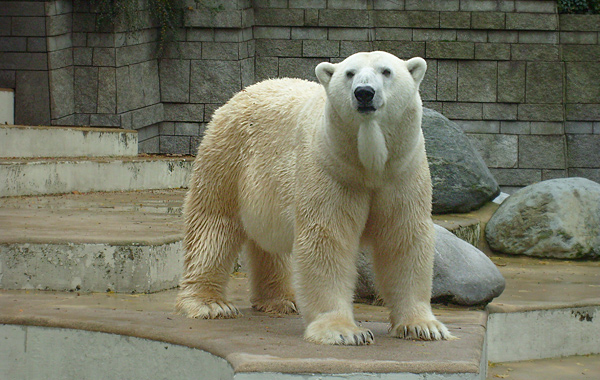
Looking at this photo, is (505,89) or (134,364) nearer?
(134,364)

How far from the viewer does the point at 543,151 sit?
10.4 metres

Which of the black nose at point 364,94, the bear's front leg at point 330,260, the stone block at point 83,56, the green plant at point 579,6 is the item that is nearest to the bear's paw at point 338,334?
the bear's front leg at point 330,260

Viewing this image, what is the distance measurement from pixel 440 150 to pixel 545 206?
0.99 metres

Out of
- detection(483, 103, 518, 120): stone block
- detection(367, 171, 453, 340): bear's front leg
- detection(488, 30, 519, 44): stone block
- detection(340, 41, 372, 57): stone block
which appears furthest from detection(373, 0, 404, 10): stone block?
detection(367, 171, 453, 340): bear's front leg

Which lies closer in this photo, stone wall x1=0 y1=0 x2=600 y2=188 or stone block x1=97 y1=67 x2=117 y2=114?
stone block x1=97 y1=67 x2=117 y2=114

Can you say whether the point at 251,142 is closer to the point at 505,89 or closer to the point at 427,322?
the point at 427,322

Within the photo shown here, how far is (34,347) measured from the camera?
4.05m

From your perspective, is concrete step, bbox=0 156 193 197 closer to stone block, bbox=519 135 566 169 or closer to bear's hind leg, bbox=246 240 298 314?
bear's hind leg, bbox=246 240 298 314

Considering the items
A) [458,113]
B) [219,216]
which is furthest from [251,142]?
[458,113]

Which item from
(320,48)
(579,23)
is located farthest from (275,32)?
(579,23)

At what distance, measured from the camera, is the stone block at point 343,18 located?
1025cm

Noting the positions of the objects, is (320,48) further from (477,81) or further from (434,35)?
(477,81)

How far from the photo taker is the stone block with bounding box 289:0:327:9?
10.2 metres

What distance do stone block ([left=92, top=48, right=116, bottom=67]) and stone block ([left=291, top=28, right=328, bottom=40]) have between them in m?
2.37
